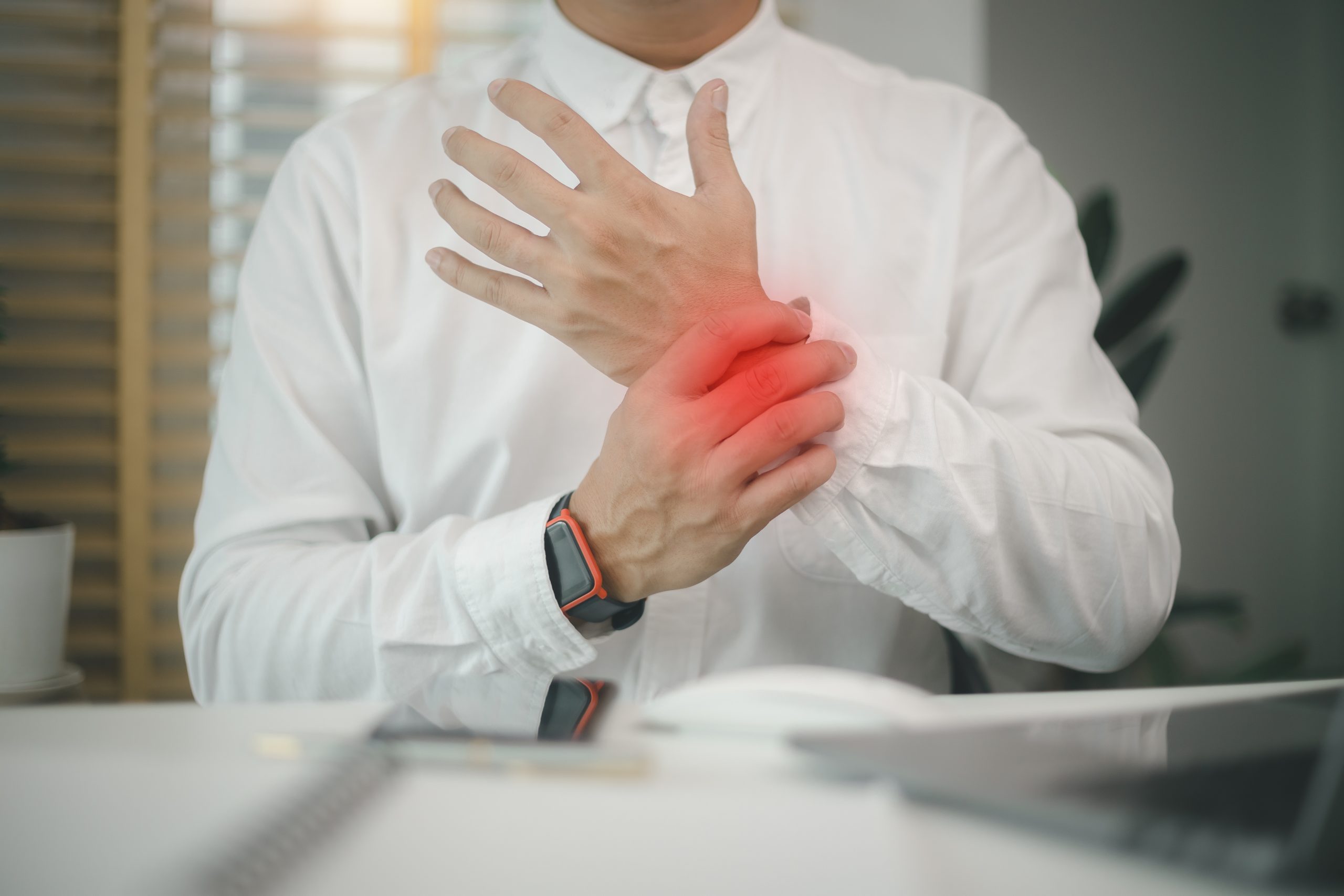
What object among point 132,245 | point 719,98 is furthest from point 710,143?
point 132,245

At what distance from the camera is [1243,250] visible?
2.44 m

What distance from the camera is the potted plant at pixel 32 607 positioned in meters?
1.04

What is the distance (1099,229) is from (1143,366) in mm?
240

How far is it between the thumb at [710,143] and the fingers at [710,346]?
0.10m

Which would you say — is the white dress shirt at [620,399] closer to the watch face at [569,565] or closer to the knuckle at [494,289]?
the watch face at [569,565]

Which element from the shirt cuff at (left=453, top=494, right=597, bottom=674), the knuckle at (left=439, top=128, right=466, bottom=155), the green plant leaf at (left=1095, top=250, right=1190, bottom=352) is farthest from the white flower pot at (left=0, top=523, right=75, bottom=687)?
the green plant leaf at (left=1095, top=250, right=1190, bottom=352)

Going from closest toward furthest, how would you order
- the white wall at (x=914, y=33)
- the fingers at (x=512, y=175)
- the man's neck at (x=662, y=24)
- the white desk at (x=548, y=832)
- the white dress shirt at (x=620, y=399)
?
the white desk at (x=548, y=832), the fingers at (x=512, y=175), the white dress shirt at (x=620, y=399), the man's neck at (x=662, y=24), the white wall at (x=914, y=33)

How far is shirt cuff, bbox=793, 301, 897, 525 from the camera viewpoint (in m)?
0.64

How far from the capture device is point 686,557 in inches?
25.3

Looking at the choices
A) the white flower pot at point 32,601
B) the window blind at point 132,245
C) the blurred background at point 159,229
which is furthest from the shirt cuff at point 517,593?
the window blind at point 132,245

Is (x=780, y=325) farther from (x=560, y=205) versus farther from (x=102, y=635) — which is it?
(x=102, y=635)

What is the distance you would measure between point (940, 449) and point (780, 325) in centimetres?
15

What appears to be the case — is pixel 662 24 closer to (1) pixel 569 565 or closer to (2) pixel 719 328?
(2) pixel 719 328

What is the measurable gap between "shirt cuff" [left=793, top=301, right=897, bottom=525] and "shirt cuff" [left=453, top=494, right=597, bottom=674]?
19 centimetres
